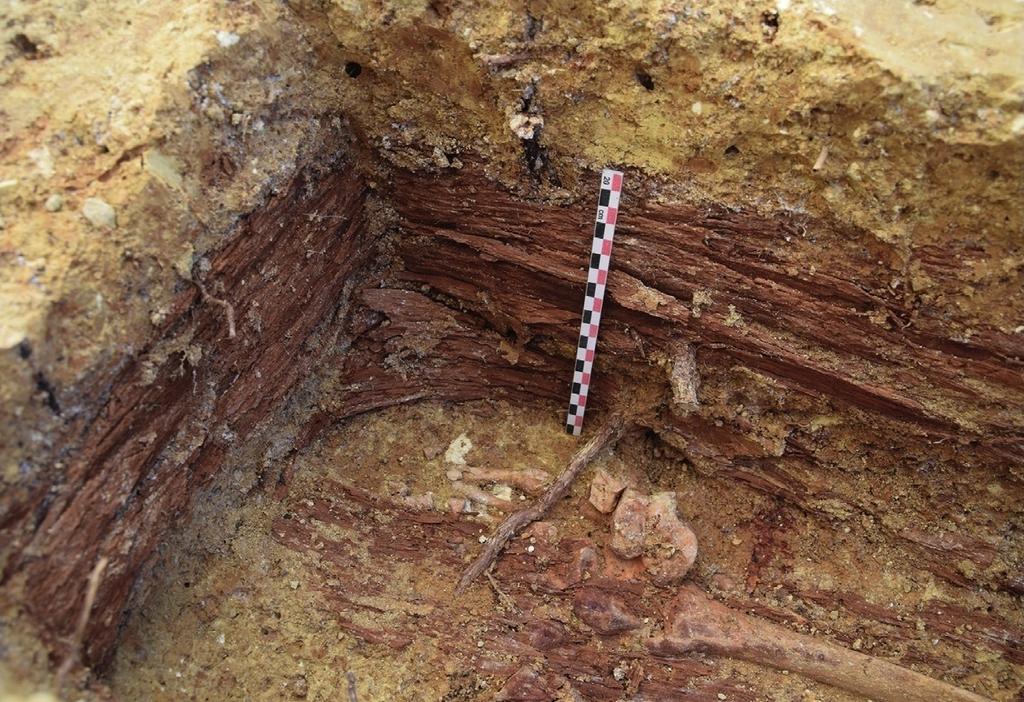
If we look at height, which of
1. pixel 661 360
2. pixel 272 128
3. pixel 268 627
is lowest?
pixel 268 627

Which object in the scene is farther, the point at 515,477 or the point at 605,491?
the point at 515,477

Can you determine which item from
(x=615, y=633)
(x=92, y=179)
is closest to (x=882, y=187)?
(x=615, y=633)

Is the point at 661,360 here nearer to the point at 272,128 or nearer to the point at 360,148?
the point at 360,148

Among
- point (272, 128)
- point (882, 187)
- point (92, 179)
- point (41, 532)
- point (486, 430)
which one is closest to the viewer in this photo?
point (41, 532)

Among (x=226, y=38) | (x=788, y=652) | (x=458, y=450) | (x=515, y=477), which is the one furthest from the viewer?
(x=458, y=450)

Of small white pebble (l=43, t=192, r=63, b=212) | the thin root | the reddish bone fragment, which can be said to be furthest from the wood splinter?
small white pebble (l=43, t=192, r=63, b=212)

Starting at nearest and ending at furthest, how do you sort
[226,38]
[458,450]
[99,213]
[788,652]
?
[99,213], [226,38], [788,652], [458,450]

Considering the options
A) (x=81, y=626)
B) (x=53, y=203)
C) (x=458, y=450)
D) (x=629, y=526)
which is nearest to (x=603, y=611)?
(x=629, y=526)

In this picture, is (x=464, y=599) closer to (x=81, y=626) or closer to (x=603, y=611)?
(x=603, y=611)
